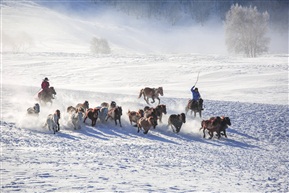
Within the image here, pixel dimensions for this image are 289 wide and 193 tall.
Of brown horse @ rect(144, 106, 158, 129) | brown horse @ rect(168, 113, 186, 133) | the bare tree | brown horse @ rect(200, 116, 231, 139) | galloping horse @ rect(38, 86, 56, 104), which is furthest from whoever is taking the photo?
the bare tree

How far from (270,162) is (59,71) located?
31617 millimetres

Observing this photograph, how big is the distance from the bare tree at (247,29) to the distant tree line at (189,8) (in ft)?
302

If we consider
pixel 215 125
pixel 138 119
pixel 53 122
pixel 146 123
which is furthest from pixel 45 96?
pixel 215 125

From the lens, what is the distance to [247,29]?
218ft

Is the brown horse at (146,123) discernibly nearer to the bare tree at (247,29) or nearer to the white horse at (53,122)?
the white horse at (53,122)

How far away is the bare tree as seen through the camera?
6594 cm

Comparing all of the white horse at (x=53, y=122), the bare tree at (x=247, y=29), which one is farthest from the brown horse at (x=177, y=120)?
the bare tree at (x=247, y=29)

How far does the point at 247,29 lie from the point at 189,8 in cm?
10794

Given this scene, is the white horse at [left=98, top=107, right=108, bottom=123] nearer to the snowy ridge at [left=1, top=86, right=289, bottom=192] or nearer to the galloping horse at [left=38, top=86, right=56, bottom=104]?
the snowy ridge at [left=1, top=86, right=289, bottom=192]

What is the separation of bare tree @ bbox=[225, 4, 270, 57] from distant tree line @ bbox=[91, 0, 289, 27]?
9215cm

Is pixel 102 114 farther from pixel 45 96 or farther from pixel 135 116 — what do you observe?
pixel 45 96

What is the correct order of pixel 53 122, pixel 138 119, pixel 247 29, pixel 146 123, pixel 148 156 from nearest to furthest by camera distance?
pixel 148 156 < pixel 53 122 < pixel 146 123 < pixel 138 119 < pixel 247 29

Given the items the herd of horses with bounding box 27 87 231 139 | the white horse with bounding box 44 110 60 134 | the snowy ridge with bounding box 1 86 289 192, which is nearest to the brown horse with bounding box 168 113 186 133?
the herd of horses with bounding box 27 87 231 139

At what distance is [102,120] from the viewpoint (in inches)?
652
